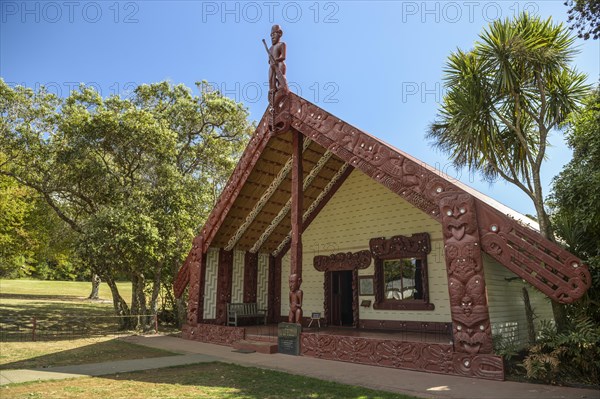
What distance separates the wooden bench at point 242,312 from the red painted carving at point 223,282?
0.21 m

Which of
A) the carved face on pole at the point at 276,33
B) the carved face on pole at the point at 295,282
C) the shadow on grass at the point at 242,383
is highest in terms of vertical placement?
the carved face on pole at the point at 276,33

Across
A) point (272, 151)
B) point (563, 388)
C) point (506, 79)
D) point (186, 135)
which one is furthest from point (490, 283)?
point (186, 135)

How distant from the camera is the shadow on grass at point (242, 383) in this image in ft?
21.9

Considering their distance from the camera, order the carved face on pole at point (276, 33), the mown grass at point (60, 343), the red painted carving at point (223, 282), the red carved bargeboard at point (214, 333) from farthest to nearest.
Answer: the red painted carving at point (223, 282) < the carved face on pole at point (276, 33) < the red carved bargeboard at point (214, 333) < the mown grass at point (60, 343)

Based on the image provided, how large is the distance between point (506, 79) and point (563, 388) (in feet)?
21.5

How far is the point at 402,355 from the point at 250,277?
8270 mm

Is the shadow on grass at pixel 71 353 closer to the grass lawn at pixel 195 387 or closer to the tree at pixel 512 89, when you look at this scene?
the grass lawn at pixel 195 387

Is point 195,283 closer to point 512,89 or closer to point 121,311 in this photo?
point 121,311

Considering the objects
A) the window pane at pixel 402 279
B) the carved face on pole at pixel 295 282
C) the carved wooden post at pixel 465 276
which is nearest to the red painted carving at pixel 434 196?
the carved wooden post at pixel 465 276

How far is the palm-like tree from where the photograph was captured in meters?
9.59

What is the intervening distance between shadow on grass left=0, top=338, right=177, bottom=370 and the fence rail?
159cm

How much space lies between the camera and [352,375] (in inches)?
319

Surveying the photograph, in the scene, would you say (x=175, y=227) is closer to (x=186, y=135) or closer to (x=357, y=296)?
(x=186, y=135)

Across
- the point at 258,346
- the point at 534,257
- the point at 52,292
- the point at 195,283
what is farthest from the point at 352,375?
the point at 52,292
